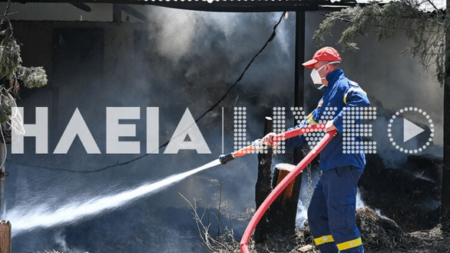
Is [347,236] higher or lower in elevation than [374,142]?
lower

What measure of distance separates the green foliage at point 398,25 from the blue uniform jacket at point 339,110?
1758 millimetres

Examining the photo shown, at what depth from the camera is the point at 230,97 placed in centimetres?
950

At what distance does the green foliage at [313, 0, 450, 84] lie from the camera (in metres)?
8.44

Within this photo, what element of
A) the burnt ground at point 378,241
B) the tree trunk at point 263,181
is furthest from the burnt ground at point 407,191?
the tree trunk at point 263,181

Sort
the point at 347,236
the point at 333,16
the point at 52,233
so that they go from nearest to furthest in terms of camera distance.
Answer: the point at 347,236, the point at 333,16, the point at 52,233

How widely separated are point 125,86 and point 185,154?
1.14 meters

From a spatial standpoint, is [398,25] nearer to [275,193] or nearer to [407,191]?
[407,191]

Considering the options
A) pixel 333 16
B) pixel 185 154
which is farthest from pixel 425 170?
pixel 185 154

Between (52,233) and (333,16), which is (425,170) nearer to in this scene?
(333,16)

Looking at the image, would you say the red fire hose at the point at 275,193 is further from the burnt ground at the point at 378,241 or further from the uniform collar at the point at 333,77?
the burnt ground at the point at 378,241

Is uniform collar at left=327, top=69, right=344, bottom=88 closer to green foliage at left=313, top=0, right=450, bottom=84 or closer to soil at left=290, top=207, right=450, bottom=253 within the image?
green foliage at left=313, top=0, right=450, bottom=84

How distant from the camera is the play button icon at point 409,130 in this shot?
380 inches

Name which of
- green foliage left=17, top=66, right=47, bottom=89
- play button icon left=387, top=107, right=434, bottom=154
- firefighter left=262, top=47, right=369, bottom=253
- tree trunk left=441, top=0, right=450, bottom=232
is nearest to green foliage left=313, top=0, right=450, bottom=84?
tree trunk left=441, top=0, right=450, bottom=232

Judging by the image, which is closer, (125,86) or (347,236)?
(347,236)
